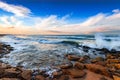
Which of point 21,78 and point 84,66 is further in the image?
point 84,66

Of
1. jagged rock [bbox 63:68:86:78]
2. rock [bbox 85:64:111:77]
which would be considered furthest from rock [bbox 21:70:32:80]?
rock [bbox 85:64:111:77]

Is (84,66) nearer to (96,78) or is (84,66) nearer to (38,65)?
(96,78)

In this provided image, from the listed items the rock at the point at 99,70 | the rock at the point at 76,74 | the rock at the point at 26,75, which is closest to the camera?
the rock at the point at 26,75

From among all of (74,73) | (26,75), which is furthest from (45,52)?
(26,75)

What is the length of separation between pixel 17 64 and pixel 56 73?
243 centimetres

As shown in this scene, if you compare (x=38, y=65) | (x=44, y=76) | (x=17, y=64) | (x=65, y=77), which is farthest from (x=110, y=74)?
(x=17, y=64)

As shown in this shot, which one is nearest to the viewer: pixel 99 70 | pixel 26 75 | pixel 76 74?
pixel 26 75

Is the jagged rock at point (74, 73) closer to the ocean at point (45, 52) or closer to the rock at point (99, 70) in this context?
the rock at point (99, 70)

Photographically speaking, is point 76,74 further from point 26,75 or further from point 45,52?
point 45,52

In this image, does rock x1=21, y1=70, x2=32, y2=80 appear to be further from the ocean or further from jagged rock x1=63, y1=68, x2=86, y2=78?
jagged rock x1=63, y1=68, x2=86, y2=78

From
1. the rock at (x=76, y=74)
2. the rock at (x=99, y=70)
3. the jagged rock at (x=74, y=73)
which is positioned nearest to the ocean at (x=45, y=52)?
the jagged rock at (x=74, y=73)

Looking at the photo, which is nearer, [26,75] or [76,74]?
[26,75]

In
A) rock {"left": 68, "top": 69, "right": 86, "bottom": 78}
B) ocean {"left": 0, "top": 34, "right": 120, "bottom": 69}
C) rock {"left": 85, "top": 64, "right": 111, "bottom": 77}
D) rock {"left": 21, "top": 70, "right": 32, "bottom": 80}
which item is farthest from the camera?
ocean {"left": 0, "top": 34, "right": 120, "bottom": 69}

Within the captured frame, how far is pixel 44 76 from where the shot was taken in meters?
5.98
